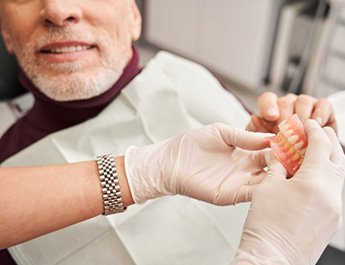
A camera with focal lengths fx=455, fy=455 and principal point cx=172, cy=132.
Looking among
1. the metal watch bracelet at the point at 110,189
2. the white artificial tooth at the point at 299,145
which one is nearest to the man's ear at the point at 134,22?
the metal watch bracelet at the point at 110,189

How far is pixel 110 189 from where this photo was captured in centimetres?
78

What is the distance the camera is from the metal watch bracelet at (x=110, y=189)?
2.56ft

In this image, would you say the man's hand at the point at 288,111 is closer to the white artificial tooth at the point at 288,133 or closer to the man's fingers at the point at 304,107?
the man's fingers at the point at 304,107

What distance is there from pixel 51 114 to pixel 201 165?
0.50m

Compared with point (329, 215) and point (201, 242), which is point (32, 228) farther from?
point (329, 215)

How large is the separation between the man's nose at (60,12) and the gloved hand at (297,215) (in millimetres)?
566

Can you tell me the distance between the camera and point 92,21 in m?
1.03

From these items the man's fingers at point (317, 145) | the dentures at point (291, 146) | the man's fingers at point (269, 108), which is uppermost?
the man's fingers at point (317, 145)

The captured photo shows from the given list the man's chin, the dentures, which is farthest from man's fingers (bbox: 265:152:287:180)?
the man's chin

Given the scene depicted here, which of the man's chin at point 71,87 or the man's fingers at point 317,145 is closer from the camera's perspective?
the man's fingers at point 317,145

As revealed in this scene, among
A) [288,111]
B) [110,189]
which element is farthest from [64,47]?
[288,111]

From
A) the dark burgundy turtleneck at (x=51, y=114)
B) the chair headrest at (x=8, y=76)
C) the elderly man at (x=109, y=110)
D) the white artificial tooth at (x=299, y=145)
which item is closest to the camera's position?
the white artificial tooth at (x=299, y=145)

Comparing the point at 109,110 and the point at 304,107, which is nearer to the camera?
the point at 304,107

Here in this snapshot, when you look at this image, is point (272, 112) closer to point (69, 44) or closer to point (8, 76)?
point (69, 44)
